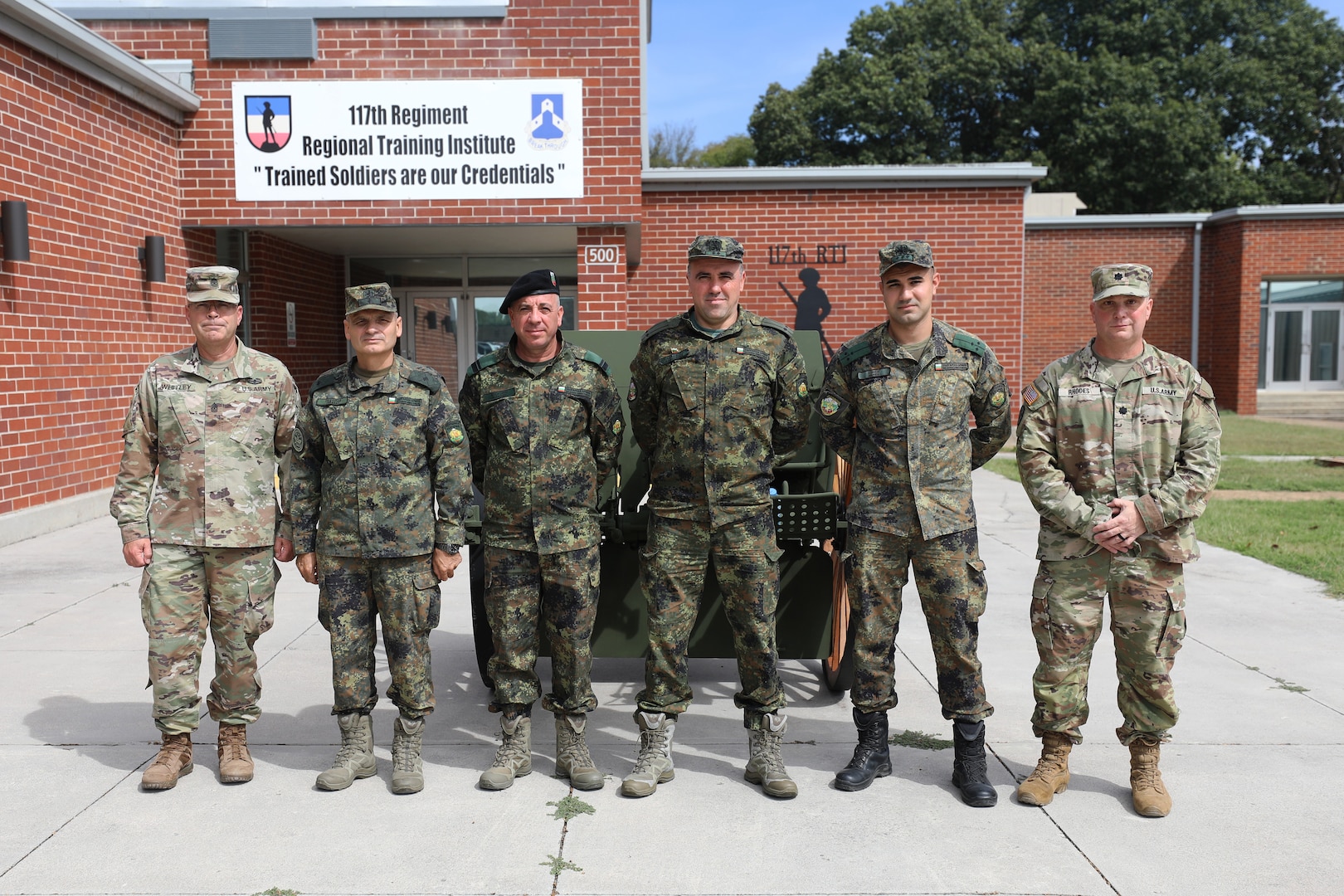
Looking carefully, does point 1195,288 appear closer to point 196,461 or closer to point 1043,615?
point 1043,615

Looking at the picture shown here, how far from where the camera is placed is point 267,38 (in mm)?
10406

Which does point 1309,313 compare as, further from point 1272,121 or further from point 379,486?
point 379,486

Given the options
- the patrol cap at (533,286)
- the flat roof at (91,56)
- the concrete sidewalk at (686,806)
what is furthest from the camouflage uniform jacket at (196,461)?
the flat roof at (91,56)

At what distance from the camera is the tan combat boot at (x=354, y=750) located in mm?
3709

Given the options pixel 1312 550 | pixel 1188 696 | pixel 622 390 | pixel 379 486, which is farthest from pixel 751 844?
pixel 1312 550

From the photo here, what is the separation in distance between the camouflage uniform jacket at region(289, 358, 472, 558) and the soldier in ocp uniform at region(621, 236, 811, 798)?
2.49 ft

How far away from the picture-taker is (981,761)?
142 inches

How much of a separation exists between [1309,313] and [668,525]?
2313 centimetres

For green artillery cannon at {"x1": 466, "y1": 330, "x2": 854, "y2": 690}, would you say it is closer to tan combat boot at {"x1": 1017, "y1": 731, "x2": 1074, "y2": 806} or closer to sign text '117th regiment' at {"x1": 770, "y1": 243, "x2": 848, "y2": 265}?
tan combat boot at {"x1": 1017, "y1": 731, "x2": 1074, "y2": 806}

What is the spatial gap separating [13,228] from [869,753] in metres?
7.40

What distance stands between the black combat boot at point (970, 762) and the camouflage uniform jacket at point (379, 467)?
1909 mm

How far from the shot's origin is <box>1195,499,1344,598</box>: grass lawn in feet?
23.7

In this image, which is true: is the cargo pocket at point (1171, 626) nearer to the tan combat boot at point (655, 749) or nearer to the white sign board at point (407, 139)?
the tan combat boot at point (655, 749)

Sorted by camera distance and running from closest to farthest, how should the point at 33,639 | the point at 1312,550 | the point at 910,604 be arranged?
the point at 33,639
the point at 910,604
the point at 1312,550
